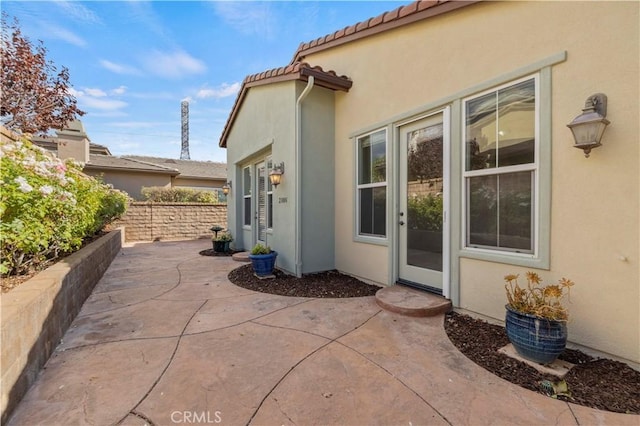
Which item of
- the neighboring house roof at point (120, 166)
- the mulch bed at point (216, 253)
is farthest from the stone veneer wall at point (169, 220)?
the mulch bed at point (216, 253)

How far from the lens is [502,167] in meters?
3.11

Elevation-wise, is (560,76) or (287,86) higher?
(287,86)

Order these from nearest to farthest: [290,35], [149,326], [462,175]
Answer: [149,326]
[462,175]
[290,35]

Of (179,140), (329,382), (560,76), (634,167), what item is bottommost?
(329,382)

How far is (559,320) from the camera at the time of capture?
229 cm

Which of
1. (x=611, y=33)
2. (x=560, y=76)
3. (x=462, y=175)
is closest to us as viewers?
(x=611, y=33)

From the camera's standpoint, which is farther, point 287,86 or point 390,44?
point 287,86

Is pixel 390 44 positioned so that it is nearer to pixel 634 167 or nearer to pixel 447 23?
pixel 447 23

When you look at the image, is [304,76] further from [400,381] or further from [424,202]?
[400,381]

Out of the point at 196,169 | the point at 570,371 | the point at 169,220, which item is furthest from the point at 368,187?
the point at 196,169

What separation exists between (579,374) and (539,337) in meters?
0.38

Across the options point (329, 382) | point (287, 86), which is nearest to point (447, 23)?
point (287, 86)

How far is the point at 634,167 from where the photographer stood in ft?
7.39

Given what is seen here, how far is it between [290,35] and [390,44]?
11.1ft
